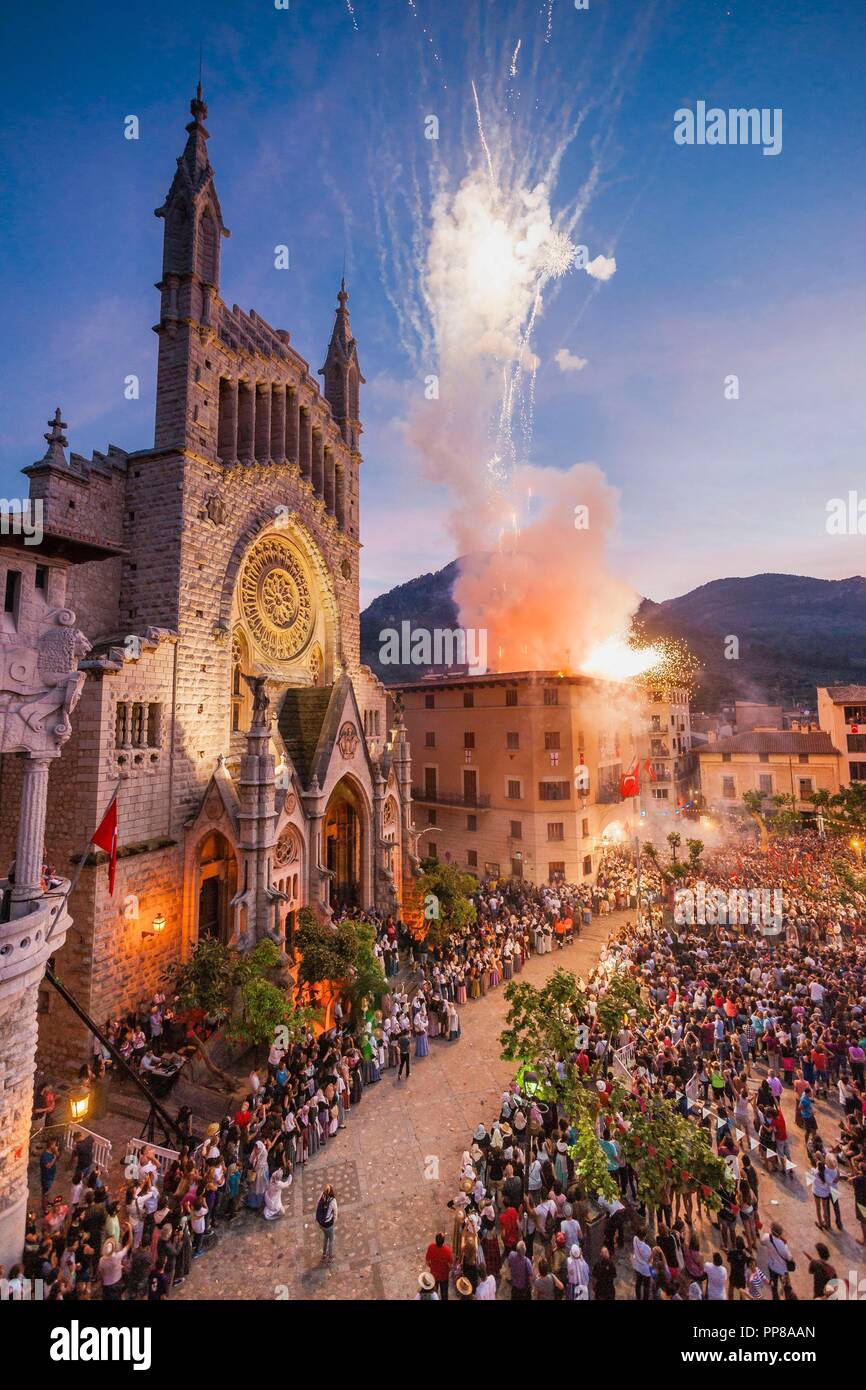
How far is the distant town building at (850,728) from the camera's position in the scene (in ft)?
169

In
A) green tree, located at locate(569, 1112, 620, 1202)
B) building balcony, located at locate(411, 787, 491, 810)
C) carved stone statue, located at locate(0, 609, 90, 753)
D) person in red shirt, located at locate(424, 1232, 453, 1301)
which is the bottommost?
person in red shirt, located at locate(424, 1232, 453, 1301)

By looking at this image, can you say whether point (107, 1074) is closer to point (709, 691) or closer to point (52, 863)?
point (52, 863)

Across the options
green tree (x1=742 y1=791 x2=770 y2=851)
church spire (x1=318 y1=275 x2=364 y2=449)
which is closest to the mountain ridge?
green tree (x1=742 y1=791 x2=770 y2=851)

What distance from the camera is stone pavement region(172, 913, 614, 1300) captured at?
10.1 metres

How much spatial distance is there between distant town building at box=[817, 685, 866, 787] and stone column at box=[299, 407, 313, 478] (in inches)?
1986

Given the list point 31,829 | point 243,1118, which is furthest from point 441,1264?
point 31,829

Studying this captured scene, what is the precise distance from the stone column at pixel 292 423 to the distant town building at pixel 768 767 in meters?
51.1

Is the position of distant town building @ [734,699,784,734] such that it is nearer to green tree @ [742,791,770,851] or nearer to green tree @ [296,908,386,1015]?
green tree @ [742,791,770,851]

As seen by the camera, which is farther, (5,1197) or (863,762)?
(863,762)

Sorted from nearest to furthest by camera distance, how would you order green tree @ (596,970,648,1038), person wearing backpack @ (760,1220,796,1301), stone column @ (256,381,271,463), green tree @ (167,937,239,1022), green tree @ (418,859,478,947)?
person wearing backpack @ (760,1220,796,1301) < green tree @ (596,970,648,1038) < green tree @ (167,937,239,1022) < green tree @ (418,859,478,947) < stone column @ (256,381,271,463)

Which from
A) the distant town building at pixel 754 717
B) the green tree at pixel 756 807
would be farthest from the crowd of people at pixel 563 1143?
the distant town building at pixel 754 717

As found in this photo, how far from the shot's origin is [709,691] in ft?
359
